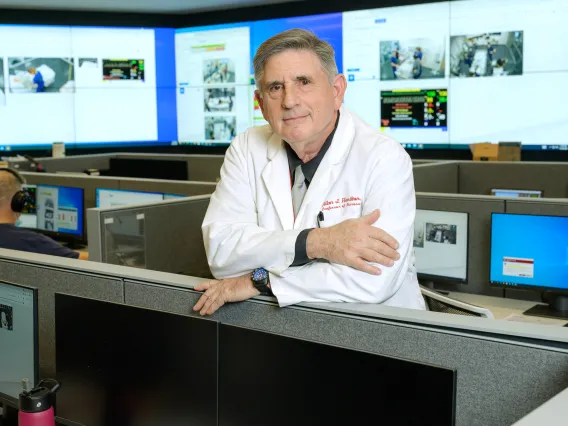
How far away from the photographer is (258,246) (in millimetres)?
1538

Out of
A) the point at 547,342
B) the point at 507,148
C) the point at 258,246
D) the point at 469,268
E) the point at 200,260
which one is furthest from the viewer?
the point at 507,148

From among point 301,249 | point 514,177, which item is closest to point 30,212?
point 514,177

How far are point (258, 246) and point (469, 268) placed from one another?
202 centimetres

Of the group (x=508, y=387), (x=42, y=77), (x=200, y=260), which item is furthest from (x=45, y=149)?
(x=508, y=387)

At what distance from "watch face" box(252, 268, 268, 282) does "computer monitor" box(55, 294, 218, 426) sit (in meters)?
0.18

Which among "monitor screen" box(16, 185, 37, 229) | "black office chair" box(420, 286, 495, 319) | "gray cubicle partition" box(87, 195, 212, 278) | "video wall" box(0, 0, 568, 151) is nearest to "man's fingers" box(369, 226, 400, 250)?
"black office chair" box(420, 286, 495, 319)

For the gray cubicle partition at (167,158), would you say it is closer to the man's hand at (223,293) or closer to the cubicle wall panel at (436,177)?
the cubicle wall panel at (436,177)

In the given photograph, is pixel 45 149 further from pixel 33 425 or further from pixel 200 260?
pixel 33 425

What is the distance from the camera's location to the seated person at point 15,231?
2965mm

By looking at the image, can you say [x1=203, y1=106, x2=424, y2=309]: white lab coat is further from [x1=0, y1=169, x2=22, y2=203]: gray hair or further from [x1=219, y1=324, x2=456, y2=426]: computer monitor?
[x1=0, y1=169, x2=22, y2=203]: gray hair

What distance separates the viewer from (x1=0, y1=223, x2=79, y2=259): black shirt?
9.68 ft

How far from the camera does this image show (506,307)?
316cm

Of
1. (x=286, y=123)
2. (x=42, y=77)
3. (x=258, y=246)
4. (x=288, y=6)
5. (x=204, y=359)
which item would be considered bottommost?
(x=204, y=359)

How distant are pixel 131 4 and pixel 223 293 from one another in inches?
273
